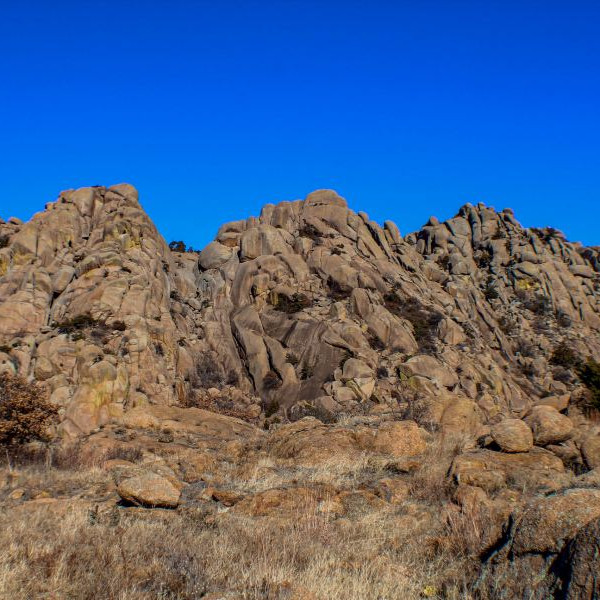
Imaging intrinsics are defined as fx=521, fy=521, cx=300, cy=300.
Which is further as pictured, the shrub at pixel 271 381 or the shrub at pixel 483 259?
the shrub at pixel 483 259

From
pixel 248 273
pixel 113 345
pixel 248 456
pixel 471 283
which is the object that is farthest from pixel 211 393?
pixel 471 283

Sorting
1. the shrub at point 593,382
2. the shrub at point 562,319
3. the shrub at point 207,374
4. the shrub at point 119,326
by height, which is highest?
the shrub at point 562,319

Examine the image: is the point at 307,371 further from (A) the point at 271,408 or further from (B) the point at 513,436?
(B) the point at 513,436

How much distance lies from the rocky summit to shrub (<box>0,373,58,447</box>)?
2.70ft

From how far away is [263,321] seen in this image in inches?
2040

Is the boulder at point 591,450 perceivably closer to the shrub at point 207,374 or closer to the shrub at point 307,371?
the shrub at point 307,371

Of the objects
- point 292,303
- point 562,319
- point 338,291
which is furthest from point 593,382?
point 562,319

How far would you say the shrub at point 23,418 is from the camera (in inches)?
778

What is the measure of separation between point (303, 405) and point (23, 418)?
82.1 ft

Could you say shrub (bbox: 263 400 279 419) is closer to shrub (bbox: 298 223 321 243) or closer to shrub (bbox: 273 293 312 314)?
shrub (bbox: 273 293 312 314)

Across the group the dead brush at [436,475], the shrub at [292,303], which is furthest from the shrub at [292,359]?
the dead brush at [436,475]

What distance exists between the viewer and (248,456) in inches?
655

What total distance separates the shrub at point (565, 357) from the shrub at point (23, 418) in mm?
56021

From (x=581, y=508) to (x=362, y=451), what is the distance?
9.73 meters
